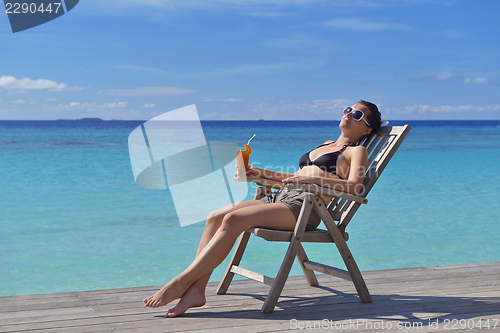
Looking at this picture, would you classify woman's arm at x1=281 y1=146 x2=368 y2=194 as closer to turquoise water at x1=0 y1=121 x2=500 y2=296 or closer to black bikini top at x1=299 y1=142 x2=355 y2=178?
black bikini top at x1=299 y1=142 x2=355 y2=178

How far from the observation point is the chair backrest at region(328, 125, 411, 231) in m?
2.68

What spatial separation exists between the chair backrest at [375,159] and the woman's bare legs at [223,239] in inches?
14.7

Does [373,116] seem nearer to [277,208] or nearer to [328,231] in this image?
[328,231]

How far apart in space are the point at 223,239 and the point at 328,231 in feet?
2.02

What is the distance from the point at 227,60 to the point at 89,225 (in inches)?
1750

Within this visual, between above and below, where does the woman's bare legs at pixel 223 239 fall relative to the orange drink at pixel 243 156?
below

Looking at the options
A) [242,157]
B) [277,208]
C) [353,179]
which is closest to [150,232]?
[242,157]

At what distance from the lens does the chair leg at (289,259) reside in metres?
2.43

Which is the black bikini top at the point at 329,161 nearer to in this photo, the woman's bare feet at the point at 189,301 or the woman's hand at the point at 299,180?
the woman's hand at the point at 299,180

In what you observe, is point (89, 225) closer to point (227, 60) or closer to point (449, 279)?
point (449, 279)

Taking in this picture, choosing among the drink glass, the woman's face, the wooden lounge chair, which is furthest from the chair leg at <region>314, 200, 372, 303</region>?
the woman's face

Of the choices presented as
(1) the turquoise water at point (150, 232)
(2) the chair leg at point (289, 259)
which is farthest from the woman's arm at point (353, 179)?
(1) the turquoise water at point (150, 232)

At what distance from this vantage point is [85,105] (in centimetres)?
5094

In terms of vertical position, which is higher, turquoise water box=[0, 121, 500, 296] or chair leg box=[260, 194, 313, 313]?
chair leg box=[260, 194, 313, 313]
